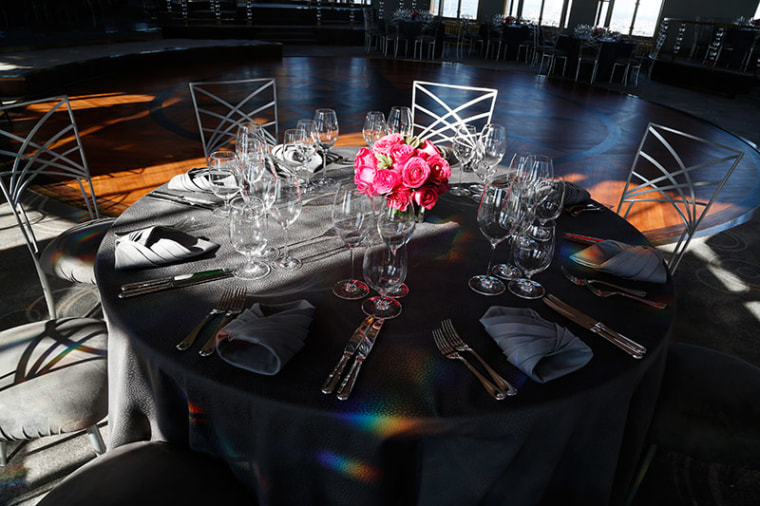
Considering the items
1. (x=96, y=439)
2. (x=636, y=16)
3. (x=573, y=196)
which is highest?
(x=636, y=16)

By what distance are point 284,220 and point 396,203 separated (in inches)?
→ 14.0

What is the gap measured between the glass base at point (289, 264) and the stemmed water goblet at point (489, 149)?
83 centimetres

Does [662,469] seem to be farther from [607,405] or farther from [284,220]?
[284,220]

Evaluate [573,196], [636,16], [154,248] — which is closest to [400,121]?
[573,196]

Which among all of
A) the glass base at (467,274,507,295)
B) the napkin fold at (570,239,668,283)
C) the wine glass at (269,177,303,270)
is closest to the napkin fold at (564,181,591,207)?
the napkin fold at (570,239,668,283)

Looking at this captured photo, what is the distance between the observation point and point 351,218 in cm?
113

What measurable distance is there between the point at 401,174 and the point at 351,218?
6.3 inches

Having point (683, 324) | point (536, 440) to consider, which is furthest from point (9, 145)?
point (683, 324)

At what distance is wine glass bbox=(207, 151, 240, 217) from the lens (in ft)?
4.99

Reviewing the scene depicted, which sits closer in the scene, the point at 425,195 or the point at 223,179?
the point at 425,195

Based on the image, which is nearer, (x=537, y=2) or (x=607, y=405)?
(x=607, y=405)

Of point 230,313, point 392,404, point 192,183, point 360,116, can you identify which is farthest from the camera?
point 360,116

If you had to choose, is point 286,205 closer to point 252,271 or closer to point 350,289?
point 252,271

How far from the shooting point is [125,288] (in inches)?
44.9
